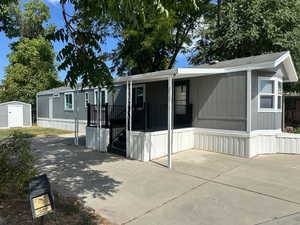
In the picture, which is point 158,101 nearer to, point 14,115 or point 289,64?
point 289,64

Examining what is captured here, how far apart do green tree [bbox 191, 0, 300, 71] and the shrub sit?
11.5 meters

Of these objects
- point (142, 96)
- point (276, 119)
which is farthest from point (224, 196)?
point (142, 96)

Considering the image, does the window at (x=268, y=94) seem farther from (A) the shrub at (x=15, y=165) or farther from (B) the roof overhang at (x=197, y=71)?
(A) the shrub at (x=15, y=165)

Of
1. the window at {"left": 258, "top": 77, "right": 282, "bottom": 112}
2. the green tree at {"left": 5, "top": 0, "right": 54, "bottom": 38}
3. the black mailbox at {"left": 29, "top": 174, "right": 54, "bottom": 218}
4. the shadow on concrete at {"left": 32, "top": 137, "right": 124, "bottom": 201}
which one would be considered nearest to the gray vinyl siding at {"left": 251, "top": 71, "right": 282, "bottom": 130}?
the window at {"left": 258, "top": 77, "right": 282, "bottom": 112}

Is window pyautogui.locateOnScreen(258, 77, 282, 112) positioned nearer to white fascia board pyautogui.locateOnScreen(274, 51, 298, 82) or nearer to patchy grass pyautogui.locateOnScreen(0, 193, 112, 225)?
white fascia board pyautogui.locateOnScreen(274, 51, 298, 82)

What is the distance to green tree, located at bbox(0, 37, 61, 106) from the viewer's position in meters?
19.7

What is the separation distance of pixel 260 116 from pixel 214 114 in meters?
1.49

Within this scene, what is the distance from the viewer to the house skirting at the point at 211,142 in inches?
258

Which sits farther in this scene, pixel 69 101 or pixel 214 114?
pixel 69 101

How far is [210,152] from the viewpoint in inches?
293

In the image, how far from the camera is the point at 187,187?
430 cm

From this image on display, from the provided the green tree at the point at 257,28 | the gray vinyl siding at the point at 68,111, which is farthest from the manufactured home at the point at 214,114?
the gray vinyl siding at the point at 68,111

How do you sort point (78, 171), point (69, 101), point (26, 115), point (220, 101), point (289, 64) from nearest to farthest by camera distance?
1. point (78, 171)
2. point (220, 101)
3. point (289, 64)
4. point (69, 101)
5. point (26, 115)

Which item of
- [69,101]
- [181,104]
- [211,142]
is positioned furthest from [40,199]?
[69,101]
